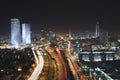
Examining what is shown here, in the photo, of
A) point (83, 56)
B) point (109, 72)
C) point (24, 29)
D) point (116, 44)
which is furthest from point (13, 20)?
point (109, 72)

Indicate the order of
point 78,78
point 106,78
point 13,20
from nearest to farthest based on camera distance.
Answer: point 78,78
point 106,78
point 13,20

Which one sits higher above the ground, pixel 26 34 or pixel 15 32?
pixel 15 32

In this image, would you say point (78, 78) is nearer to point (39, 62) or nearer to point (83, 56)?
point (39, 62)

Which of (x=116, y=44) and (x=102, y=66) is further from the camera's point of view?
(x=116, y=44)

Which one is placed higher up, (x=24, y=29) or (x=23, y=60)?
(x=24, y=29)

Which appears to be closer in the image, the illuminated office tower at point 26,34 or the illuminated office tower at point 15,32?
the illuminated office tower at point 15,32

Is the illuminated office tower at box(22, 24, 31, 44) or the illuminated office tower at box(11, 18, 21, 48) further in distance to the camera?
the illuminated office tower at box(22, 24, 31, 44)

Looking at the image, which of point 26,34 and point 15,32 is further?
point 26,34

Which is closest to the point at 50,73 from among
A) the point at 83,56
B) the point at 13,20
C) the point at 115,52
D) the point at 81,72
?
the point at 81,72

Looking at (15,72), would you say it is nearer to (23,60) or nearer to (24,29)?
(23,60)

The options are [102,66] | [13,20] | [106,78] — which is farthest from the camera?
[13,20]
